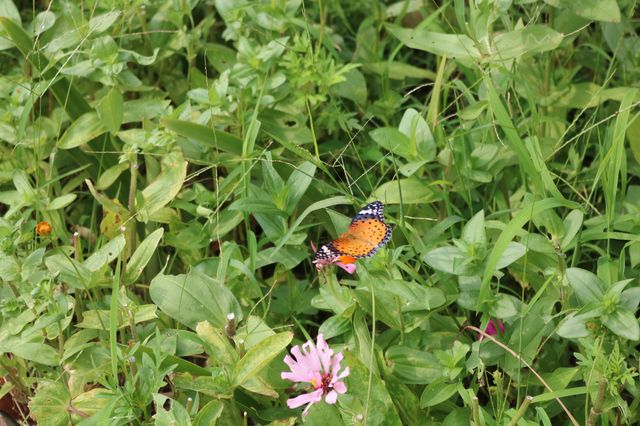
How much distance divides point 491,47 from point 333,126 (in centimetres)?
46

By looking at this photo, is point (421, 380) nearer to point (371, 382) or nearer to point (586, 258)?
point (371, 382)

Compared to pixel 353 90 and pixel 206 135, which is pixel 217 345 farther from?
pixel 353 90

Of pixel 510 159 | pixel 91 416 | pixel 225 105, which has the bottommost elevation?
pixel 91 416

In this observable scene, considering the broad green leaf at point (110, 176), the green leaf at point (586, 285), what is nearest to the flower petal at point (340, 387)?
the green leaf at point (586, 285)

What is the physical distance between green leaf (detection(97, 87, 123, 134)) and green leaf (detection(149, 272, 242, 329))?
1.98 feet

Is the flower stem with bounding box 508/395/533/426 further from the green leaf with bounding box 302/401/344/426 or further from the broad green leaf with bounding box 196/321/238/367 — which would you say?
the broad green leaf with bounding box 196/321/238/367

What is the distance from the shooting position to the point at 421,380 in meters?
1.95

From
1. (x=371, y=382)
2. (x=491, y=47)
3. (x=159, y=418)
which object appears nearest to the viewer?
(x=159, y=418)

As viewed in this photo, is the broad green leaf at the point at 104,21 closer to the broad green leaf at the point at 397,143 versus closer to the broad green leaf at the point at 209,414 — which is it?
the broad green leaf at the point at 397,143

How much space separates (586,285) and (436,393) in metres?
0.36

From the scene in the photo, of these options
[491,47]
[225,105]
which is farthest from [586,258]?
[225,105]

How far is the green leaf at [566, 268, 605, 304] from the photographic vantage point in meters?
1.88

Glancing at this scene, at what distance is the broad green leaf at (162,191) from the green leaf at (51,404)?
1.59 feet

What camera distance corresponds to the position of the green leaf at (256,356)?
6.12 feet
